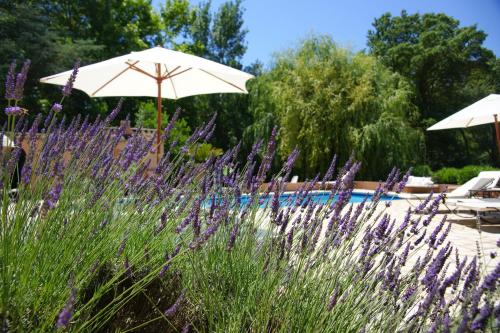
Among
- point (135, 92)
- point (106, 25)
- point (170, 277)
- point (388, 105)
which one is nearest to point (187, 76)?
point (135, 92)

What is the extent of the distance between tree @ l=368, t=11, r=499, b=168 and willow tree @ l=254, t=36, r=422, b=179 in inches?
349

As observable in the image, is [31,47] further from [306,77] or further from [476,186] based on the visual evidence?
[476,186]

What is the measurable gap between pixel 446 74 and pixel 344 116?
49.0 ft

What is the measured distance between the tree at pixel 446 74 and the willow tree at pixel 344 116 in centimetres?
886

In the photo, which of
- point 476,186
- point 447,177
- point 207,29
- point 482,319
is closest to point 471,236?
point 476,186

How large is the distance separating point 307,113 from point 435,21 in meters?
18.9

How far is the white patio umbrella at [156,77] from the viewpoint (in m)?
4.96

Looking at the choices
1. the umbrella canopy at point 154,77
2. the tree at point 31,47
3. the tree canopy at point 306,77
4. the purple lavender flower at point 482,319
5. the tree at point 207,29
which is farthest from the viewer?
the tree at point 207,29

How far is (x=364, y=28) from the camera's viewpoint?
32.2 metres

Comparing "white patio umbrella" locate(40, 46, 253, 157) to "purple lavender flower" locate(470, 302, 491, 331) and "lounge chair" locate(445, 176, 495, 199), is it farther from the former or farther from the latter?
"lounge chair" locate(445, 176, 495, 199)

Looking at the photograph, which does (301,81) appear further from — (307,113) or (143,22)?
(143,22)

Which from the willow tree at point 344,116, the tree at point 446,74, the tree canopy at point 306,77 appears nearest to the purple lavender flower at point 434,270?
the tree canopy at point 306,77

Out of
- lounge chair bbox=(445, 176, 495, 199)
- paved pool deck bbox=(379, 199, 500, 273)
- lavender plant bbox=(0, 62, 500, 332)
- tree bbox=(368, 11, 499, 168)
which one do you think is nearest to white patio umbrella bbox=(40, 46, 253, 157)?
paved pool deck bbox=(379, 199, 500, 273)

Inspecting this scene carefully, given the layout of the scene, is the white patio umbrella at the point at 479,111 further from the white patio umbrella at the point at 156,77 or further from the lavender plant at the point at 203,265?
the lavender plant at the point at 203,265
